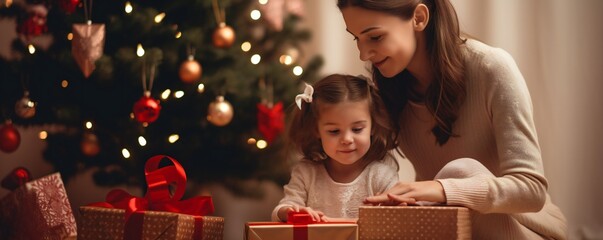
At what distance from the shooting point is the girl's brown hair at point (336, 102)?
177 centimetres

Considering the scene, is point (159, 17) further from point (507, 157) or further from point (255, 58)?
point (507, 157)

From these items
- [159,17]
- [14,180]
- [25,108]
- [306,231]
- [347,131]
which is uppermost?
[159,17]

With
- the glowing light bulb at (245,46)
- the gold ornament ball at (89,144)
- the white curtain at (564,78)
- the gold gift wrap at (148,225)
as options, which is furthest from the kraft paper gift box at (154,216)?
the white curtain at (564,78)

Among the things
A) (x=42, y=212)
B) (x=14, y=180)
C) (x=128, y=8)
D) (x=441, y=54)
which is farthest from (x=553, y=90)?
(x=14, y=180)

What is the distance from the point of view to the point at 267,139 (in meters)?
2.32

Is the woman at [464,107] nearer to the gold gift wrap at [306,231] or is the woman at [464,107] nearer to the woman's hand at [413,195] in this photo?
the woman's hand at [413,195]

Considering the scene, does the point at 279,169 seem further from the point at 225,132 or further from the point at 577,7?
the point at 577,7

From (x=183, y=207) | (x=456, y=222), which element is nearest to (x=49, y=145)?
(x=183, y=207)

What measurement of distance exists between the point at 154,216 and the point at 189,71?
29.0 inches

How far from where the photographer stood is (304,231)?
141 centimetres

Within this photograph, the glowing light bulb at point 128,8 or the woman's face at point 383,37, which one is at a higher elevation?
the glowing light bulb at point 128,8

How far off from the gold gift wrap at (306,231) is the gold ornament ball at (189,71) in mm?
822

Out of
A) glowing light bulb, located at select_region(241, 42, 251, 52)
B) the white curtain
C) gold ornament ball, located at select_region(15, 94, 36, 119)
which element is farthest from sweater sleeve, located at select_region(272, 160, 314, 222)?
the white curtain

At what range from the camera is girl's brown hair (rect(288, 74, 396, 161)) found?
177 centimetres
